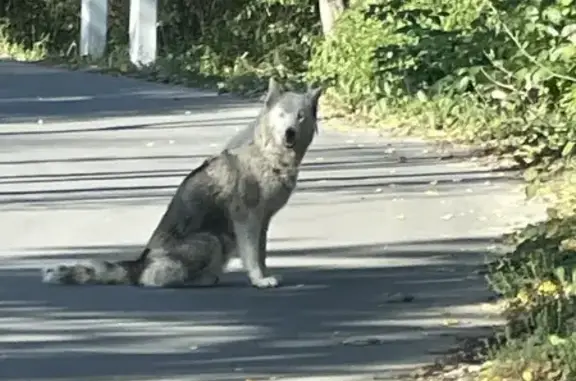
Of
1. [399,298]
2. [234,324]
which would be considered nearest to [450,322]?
[399,298]

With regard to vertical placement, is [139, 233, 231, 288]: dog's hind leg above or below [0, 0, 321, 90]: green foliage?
above

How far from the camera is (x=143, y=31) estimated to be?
78.7 ft

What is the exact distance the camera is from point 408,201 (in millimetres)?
11133

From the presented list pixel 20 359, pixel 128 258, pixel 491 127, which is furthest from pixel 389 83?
pixel 20 359

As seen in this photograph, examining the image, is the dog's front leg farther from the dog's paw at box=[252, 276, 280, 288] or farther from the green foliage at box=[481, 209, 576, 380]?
the green foliage at box=[481, 209, 576, 380]

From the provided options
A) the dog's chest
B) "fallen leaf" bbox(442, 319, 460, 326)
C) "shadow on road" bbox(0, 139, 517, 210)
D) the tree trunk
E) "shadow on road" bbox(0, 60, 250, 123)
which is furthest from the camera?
the tree trunk

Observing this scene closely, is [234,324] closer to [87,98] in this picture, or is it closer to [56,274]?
[56,274]

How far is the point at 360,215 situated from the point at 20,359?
4.21 m

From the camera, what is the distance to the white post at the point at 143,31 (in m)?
23.8

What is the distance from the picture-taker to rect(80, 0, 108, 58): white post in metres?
25.2

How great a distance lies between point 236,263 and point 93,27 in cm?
1726

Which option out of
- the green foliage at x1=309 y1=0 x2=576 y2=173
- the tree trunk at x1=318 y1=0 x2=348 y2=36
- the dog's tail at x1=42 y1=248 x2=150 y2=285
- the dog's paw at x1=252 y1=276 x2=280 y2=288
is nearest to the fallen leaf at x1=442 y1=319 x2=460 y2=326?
the dog's paw at x1=252 y1=276 x2=280 y2=288

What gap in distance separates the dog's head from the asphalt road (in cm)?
77

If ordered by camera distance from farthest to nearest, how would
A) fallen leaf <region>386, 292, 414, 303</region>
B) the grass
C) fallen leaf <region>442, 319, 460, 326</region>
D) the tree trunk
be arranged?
the tree trunk, fallen leaf <region>386, 292, 414, 303</region>, fallen leaf <region>442, 319, 460, 326</region>, the grass
